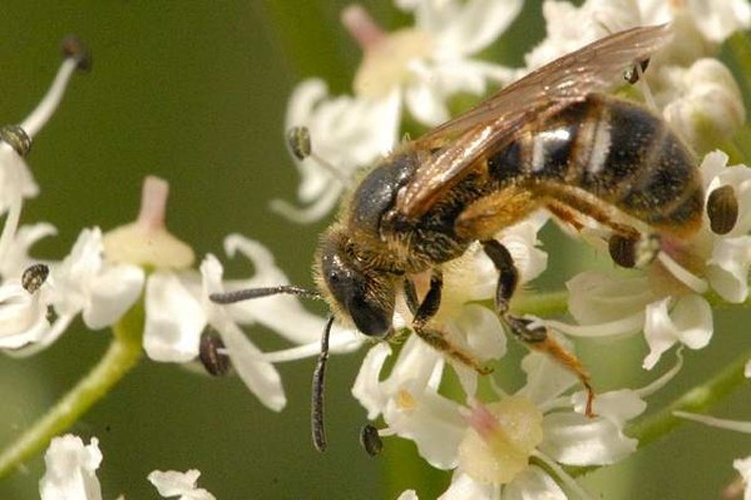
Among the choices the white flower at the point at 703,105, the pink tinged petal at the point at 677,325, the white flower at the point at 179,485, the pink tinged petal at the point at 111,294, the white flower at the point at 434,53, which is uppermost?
the white flower at the point at 703,105

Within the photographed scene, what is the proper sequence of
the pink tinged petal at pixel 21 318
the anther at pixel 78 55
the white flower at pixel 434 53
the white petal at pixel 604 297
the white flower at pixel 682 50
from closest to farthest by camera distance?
the white petal at pixel 604 297 < the white flower at pixel 682 50 < the pink tinged petal at pixel 21 318 < the anther at pixel 78 55 < the white flower at pixel 434 53

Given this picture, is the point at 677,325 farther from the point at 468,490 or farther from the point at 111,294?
the point at 111,294

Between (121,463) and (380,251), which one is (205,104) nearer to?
(121,463)

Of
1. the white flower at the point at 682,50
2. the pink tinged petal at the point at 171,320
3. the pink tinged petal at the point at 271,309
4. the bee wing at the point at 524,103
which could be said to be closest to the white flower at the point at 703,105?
the white flower at the point at 682,50

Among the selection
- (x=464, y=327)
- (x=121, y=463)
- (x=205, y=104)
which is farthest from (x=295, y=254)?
(x=464, y=327)

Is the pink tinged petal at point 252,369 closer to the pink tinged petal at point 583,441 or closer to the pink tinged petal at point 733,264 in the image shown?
the pink tinged petal at point 583,441

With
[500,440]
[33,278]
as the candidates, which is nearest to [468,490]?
[500,440]

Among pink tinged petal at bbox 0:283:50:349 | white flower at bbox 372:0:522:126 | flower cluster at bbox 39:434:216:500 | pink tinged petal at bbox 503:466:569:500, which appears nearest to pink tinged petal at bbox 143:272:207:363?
pink tinged petal at bbox 0:283:50:349
